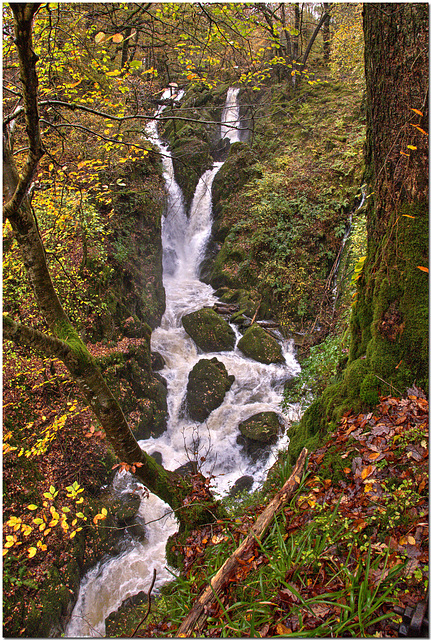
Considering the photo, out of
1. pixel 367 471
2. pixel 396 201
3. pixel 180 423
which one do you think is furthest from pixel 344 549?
pixel 180 423

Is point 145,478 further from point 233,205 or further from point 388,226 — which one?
point 233,205

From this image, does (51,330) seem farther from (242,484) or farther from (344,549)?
(242,484)

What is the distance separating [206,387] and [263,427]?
72.5 inches

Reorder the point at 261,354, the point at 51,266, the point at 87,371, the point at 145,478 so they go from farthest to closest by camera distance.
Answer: the point at 261,354
the point at 51,266
the point at 145,478
the point at 87,371

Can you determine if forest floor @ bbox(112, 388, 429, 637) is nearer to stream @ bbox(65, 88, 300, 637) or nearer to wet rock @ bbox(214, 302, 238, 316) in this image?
stream @ bbox(65, 88, 300, 637)

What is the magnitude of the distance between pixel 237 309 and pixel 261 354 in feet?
7.93

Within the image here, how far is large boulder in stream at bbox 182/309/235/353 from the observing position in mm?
9703

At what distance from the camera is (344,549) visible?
2000 millimetres

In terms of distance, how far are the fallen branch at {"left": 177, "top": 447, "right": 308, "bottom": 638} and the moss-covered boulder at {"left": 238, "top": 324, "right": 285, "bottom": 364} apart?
6349 mm

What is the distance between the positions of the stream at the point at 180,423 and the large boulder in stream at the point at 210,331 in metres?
0.23

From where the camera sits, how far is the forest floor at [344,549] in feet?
5.56

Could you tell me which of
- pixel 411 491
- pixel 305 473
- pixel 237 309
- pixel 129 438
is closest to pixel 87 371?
pixel 129 438

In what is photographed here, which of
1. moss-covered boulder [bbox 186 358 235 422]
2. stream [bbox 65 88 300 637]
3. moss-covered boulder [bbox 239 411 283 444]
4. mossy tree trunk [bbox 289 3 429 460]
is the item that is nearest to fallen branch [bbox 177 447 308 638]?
stream [bbox 65 88 300 637]

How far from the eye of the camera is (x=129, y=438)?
11.2ft
